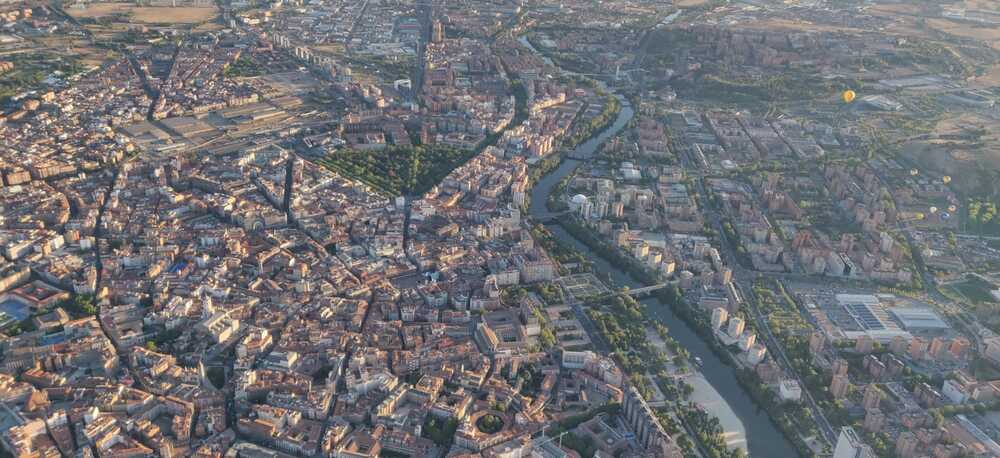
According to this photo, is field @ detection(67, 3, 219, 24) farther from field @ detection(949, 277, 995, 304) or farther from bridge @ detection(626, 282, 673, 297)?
field @ detection(949, 277, 995, 304)

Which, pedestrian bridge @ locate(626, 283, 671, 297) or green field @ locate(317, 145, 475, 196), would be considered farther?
green field @ locate(317, 145, 475, 196)

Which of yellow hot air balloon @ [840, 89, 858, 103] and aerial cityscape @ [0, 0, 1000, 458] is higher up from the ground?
yellow hot air balloon @ [840, 89, 858, 103]

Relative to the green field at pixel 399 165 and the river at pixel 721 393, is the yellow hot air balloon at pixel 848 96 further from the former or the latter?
the river at pixel 721 393

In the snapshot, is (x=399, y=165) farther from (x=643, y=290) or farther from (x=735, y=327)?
(x=735, y=327)

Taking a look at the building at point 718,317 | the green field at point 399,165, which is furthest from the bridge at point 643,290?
the green field at point 399,165

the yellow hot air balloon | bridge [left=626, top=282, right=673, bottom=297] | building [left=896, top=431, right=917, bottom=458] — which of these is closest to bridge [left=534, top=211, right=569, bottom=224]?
bridge [left=626, top=282, right=673, bottom=297]

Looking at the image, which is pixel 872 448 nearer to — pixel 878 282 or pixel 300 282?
pixel 878 282
